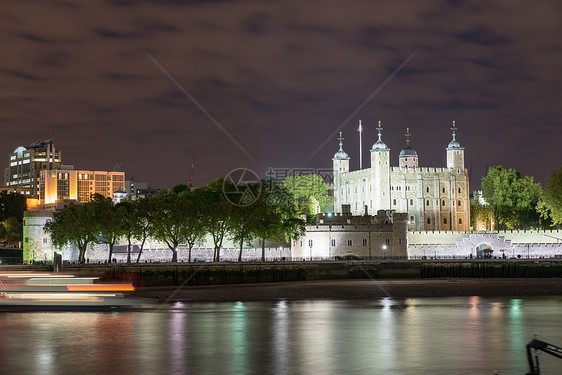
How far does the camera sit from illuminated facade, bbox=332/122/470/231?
138875 mm

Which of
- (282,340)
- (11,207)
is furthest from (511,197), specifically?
(282,340)

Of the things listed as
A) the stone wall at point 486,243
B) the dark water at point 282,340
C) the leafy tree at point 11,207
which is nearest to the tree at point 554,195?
the stone wall at point 486,243

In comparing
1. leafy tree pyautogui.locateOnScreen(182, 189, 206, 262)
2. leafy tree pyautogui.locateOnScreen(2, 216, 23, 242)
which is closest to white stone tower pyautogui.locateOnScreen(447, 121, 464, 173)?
leafy tree pyautogui.locateOnScreen(182, 189, 206, 262)

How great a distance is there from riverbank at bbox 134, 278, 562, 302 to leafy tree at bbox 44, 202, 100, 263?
27467 mm

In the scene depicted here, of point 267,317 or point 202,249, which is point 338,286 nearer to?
point 267,317

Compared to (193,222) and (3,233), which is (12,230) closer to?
(3,233)

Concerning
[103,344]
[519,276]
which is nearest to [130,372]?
[103,344]

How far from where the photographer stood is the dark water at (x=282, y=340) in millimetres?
25141

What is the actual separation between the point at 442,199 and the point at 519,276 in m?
59.4

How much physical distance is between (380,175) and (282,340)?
10902 cm

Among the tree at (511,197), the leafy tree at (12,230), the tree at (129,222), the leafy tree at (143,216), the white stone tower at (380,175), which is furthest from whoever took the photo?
the leafy tree at (12,230)

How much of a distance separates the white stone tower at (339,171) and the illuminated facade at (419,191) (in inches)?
211

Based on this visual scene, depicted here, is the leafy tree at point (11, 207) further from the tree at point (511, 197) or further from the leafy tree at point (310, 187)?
the tree at point (511, 197)

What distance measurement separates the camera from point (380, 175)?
138875 mm
